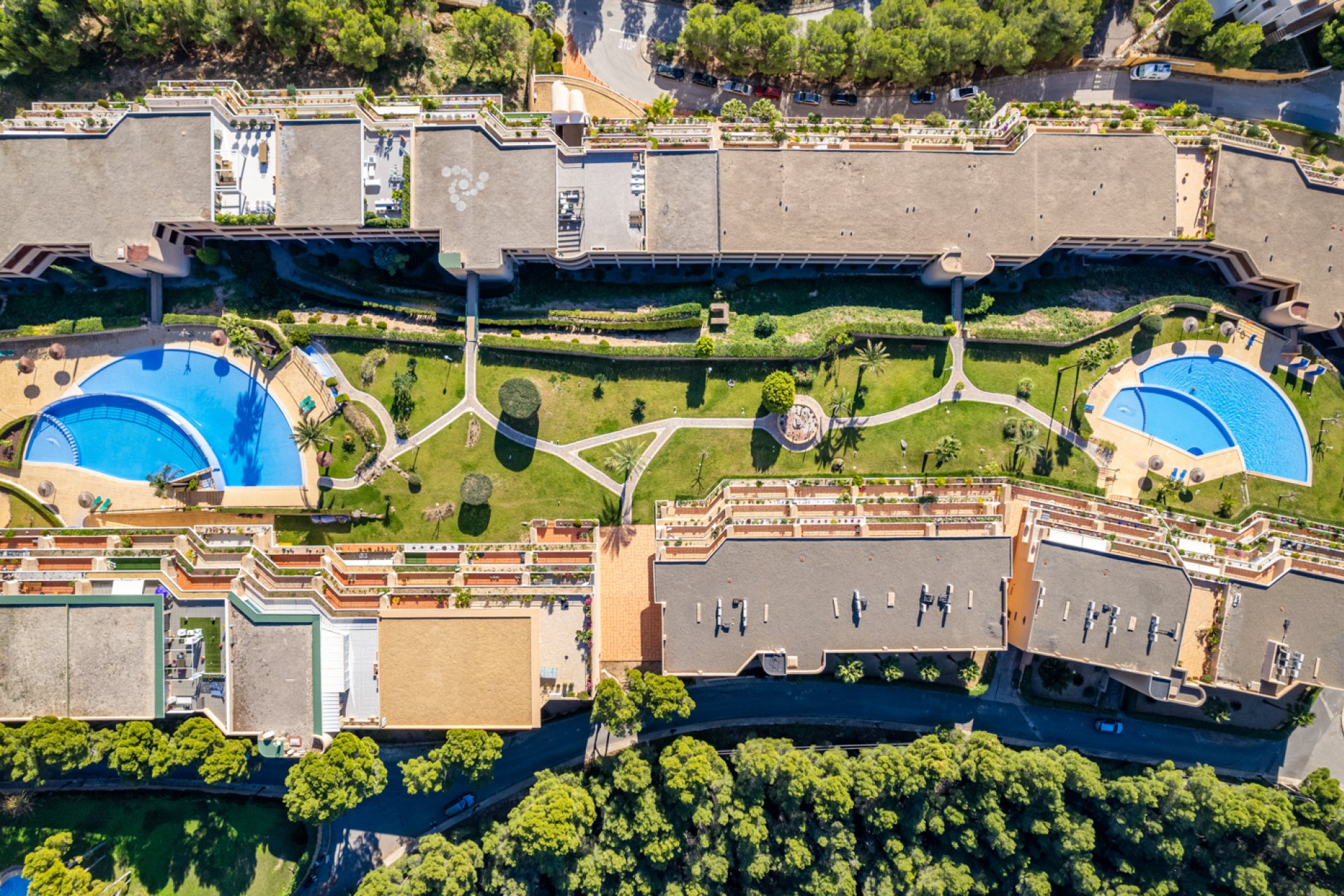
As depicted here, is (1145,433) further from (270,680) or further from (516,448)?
(270,680)

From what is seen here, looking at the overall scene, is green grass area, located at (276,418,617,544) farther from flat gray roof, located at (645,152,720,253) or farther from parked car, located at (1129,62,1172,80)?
parked car, located at (1129,62,1172,80)

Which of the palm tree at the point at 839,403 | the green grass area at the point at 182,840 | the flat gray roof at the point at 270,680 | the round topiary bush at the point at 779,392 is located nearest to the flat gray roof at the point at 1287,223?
the palm tree at the point at 839,403

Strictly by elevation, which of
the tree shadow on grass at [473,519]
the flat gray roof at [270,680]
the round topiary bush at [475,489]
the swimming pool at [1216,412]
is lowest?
the flat gray roof at [270,680]

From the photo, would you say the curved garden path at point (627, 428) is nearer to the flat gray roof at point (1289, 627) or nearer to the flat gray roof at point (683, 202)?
the flat gray roof at point (683, 202)

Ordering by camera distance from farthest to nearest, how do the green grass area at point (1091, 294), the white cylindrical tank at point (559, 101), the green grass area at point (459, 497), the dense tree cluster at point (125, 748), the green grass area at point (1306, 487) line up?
the green grass area at point (1091, 294) < the green grass area at point (1306, 487) < the green grass area at point (459, 497) < the white cylindrical tank at point (559, 101) < the dense tree cluster at point (125, 748)

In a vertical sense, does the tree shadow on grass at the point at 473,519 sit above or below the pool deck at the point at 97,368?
below

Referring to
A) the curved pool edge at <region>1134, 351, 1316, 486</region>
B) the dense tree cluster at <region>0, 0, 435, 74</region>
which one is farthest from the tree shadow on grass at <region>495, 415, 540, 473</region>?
the curved pool edge at <region>1134, 351, 1316, 486</region>

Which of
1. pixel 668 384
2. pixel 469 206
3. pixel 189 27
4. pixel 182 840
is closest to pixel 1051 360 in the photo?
pixel 668 384
